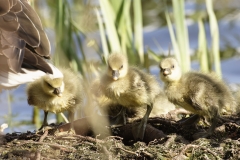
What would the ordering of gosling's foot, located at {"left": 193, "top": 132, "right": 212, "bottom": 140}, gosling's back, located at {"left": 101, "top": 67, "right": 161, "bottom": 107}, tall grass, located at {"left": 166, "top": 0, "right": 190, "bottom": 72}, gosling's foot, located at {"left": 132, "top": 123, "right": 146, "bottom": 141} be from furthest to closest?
tall grass, located at {"left": 166, "top": 0, "right": 190, "bottom": 72}, gosling's back, located at {"left": 101, "top": 67, "right": 161, "bottom": 107}, gosling's foot, located at {"left": 132, "top": 123, "right": 146, "bottom": 141}, gosling's foot, located at {"left": 193, "top": 132, "right": 212, "bottom": 140}

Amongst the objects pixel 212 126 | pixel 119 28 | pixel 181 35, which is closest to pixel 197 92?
pixel 212 126

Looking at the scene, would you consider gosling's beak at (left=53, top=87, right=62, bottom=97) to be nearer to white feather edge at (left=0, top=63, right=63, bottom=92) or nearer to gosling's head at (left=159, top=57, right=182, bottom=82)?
white feather edge at (left=0, top=63, right=63, bottom=92)

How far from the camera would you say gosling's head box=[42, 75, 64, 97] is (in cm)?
488

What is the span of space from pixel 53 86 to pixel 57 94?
0.06 metres

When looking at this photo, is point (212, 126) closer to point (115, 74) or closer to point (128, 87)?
point (128, 87)

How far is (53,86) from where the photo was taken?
193 inches

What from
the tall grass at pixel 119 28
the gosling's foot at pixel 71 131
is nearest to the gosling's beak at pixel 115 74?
the gosling's foot at pixel 71 131

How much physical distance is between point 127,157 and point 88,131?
2.66 feet

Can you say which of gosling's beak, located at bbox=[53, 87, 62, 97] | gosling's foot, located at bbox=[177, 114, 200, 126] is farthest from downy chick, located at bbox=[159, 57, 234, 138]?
gosling's beak, located at bbox=[53, 87, 62, 97]

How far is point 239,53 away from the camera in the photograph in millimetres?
9523

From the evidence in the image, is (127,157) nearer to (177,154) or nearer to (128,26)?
(177,154)

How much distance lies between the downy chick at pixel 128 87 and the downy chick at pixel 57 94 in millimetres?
220

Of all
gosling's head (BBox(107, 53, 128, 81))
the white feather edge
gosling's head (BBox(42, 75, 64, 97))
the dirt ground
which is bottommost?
the dirt ground

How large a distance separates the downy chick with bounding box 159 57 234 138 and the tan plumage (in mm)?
978
